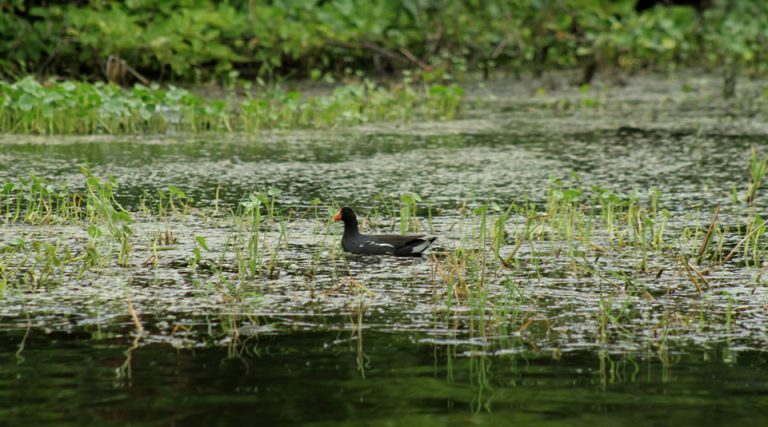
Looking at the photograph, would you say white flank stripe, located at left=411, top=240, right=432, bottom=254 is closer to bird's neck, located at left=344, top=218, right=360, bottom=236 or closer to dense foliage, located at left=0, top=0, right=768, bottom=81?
bird's neck, located at left=344, top=218, right=360, bottom=236

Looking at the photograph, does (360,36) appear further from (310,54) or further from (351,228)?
(351,228)

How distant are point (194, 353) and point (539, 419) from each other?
1.31 m

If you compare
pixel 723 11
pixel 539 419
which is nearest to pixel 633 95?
pixel 723 11

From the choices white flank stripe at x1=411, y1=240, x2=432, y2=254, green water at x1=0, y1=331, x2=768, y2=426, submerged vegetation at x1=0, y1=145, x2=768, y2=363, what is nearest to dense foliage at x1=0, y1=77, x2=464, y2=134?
submerged vegetation at x1=0, y1=145, x2=768, y2=363

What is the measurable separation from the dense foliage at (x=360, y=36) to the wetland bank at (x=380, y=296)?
17.0ft

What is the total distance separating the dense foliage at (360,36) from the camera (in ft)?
50.1

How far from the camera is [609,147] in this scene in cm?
1102

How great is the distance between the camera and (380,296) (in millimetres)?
5605

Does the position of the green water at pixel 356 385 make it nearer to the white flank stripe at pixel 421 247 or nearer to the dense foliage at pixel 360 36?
the white flank stripe at pixel 421 247

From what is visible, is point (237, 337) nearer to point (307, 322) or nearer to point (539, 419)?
point (307, 322)

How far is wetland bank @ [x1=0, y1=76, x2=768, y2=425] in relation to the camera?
4098 mm

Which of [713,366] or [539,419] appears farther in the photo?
[713,366]

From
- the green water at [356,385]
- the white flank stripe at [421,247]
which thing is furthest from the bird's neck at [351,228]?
the green water at [356,385]

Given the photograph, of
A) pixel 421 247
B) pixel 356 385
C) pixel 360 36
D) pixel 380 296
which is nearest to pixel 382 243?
pixel 421 247
